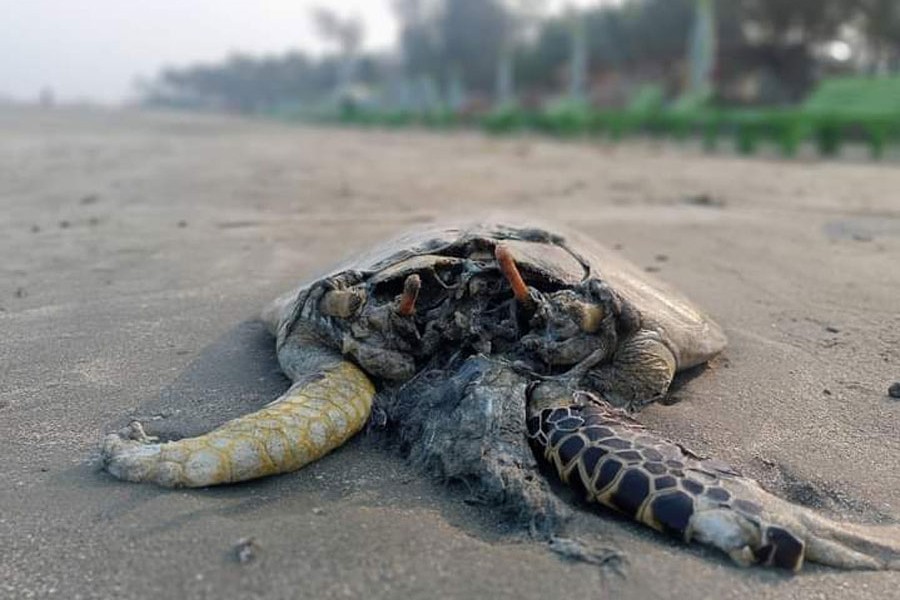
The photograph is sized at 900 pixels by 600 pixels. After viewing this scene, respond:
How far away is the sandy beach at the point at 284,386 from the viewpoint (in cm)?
166

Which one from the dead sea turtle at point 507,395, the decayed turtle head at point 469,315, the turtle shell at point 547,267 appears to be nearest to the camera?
the dead sea turtle at point 507,395

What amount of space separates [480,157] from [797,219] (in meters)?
8.49

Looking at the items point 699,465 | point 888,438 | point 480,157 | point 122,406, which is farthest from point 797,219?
point 480,157

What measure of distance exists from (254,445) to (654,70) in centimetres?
4685

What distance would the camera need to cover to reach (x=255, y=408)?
2.47 meters

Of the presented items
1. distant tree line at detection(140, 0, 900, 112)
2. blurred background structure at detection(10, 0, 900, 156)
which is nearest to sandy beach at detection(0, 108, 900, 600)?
blurred background structure at detection(10, 0, 900, 156)

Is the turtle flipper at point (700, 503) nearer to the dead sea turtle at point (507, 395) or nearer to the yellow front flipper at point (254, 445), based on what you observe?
the dead sea turtle at point (507, 395)

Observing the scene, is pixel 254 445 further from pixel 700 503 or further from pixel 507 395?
pixel 700 503

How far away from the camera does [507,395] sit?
7.16 ft

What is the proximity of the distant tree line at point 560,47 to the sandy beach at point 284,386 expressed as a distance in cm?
2932

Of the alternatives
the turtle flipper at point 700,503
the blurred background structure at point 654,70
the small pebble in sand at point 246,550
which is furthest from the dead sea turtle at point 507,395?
the blurred background structure at point 654,70

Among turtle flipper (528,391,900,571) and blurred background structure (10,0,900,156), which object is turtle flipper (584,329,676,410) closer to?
turtle flipper (528,391,900,571)

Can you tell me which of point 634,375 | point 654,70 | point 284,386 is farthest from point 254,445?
point 654,70

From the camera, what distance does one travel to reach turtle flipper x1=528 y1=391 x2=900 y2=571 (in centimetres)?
173
